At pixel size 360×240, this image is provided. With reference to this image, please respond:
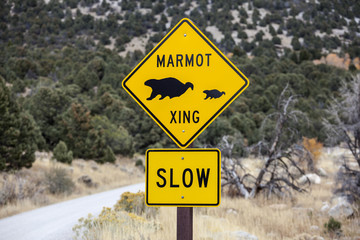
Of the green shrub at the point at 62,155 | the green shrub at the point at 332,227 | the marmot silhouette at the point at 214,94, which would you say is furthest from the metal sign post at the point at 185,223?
the green shrub at the point at 62,155

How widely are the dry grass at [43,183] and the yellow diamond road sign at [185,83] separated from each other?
916cm

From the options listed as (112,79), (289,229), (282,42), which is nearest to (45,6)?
(282,42)

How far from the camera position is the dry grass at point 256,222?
620cm

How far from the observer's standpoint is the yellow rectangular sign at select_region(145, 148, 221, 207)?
9.67 feet

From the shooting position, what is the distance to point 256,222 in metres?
9.34

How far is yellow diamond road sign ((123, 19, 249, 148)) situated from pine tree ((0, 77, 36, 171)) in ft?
44.6

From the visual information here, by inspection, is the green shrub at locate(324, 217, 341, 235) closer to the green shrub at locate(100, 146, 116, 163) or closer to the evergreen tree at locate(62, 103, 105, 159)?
the evergreen tree at locate(62, 103, 105, 159)

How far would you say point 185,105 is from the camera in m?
3.07

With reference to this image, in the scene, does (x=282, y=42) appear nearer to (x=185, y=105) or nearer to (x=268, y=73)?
(x=268, y=73)

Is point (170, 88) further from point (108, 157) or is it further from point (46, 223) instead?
point (108, 157)

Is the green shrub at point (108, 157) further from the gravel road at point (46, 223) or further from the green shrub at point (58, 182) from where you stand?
the gravel road at point (46, 223)

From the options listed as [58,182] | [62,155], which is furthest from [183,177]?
[62,155]

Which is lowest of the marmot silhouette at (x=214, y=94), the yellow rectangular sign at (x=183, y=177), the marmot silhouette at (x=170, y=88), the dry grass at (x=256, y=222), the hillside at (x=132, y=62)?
the dry grass at (x=256, y=222)

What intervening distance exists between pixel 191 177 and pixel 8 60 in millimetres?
64761
